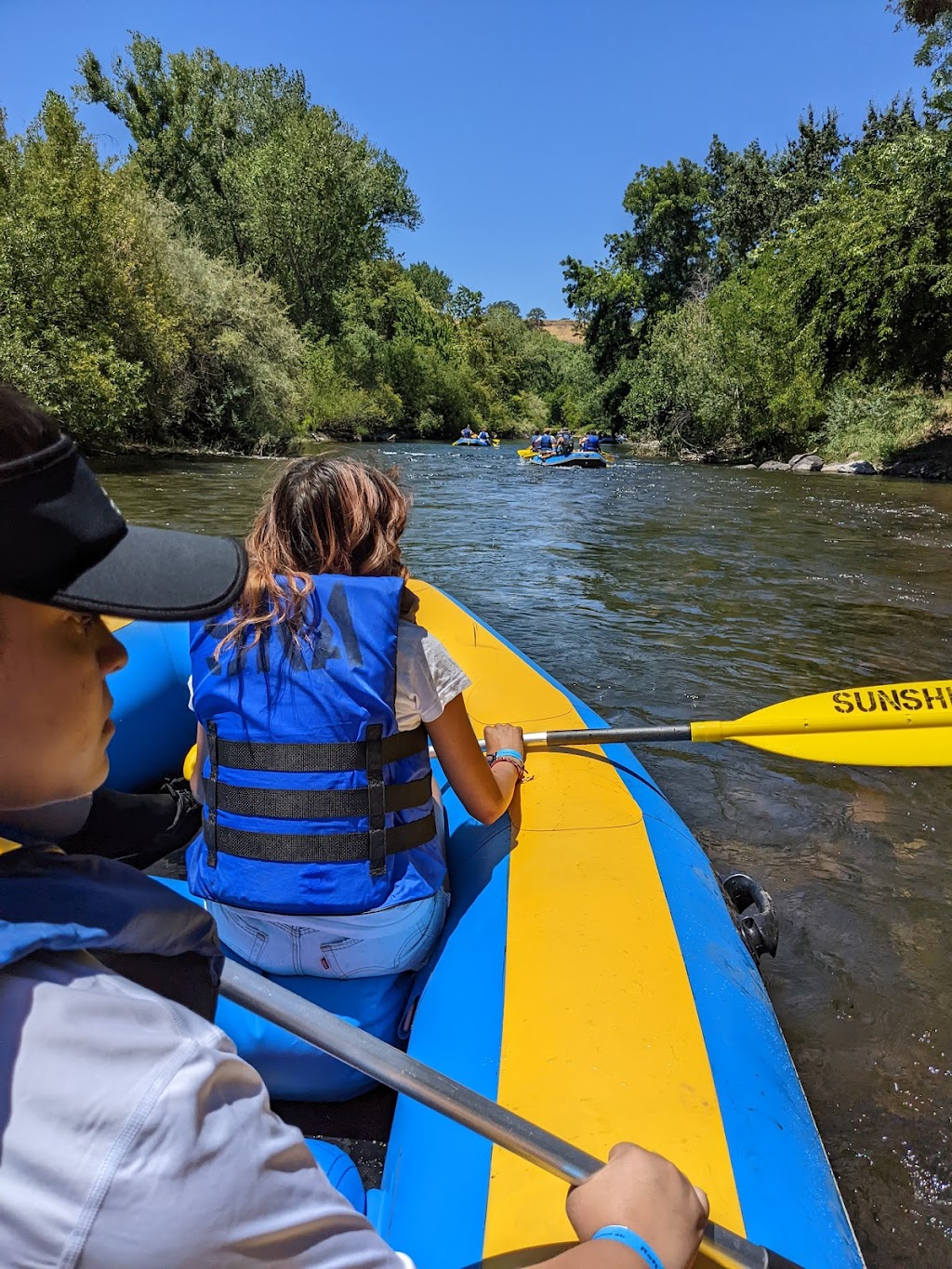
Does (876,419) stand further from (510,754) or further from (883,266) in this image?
(510,754)

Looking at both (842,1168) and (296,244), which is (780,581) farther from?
(296,244)

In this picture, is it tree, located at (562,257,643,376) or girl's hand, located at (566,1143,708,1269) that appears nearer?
girl's hand, located at (566,1143,708,1269)

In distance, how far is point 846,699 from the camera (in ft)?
9.73

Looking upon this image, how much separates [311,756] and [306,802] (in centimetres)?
8

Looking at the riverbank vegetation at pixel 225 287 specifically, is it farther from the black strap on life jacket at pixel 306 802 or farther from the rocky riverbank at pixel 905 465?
the rocky riverbank at pixel 905 465

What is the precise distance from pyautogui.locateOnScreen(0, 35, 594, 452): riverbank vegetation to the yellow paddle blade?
256 inches

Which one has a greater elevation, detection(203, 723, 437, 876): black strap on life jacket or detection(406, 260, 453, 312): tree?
detection(406, 260, 453, 312): tree

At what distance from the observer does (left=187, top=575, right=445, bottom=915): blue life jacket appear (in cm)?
140

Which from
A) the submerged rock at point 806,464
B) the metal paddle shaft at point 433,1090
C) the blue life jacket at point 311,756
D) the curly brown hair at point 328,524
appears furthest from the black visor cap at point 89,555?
the submerged rock at point 806,464

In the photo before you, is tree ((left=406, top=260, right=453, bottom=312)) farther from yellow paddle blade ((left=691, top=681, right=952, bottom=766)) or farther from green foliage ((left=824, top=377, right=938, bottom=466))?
yellow paddle blade ((left=691, top=681, right=952, bottom=766))

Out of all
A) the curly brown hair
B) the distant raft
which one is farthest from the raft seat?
the distant raft

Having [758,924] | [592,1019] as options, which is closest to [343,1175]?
[592,1019]

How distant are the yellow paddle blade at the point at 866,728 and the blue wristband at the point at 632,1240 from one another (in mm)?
2115

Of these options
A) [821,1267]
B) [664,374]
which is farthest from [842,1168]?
[664,374]
